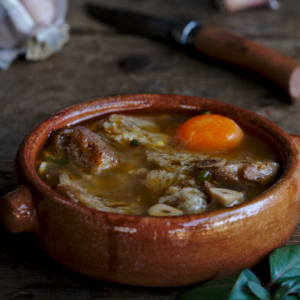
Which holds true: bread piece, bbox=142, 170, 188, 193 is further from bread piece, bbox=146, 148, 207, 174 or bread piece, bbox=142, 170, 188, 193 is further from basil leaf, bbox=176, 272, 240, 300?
basil leaf, bbox=176, 272, 240, 300

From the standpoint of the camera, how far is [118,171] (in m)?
1.65

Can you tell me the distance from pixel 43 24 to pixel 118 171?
2.20 metres

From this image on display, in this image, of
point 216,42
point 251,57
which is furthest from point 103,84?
point 251,57

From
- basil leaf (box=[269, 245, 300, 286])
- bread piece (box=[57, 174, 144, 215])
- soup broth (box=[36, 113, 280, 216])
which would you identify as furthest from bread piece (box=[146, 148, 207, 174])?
basil leaf (box=[269, 245, 300, 286])

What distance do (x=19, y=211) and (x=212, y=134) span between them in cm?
83

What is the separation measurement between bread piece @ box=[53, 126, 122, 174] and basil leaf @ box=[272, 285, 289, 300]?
742 millimetres

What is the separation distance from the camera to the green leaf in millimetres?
1215

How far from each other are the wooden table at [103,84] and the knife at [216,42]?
82 mm

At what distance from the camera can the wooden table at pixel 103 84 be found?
56.9 inches

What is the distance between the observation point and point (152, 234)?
1258 millimetres

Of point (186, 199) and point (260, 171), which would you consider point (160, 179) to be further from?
point (260, 171)

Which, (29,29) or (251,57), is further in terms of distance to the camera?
(29,29)

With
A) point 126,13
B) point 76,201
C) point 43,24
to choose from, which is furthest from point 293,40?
point 76,201

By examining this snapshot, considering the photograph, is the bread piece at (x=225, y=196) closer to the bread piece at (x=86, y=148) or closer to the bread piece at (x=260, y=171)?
the bread piece at (x=260, y=171)
